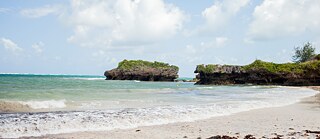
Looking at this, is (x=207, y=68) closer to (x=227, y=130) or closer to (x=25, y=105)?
(x=25, y=105)

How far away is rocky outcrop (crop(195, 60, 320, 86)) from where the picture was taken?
55.5 meters

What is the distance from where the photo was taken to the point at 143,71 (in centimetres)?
9144

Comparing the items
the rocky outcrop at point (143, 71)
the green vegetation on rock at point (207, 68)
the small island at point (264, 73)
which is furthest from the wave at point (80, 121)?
the rocky outcrop at point (143, 71)

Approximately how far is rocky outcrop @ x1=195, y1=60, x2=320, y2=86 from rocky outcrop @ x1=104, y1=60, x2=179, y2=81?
21.5m

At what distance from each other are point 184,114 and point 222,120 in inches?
73.5

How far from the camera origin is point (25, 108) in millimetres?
14969

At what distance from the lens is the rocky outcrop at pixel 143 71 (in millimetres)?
90375

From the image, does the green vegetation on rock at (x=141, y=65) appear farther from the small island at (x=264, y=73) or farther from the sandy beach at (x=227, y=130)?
the sandy beach at (x=227, y=130)

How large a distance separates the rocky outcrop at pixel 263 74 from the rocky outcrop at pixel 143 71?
848 inches

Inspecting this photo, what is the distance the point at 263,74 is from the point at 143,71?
39.1 m

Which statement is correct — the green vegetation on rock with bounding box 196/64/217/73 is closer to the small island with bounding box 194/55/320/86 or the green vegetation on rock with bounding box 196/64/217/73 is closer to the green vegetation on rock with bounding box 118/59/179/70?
the small island with bounding box 194/55/320/86

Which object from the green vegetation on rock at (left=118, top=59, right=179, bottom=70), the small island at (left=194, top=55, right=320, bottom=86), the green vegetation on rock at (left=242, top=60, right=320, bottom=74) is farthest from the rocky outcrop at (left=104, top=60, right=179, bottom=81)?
the green vegetation on rock at (left=242, top=60, right=320, bottom=74)

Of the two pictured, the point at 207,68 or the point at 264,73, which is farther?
the point at 207,68

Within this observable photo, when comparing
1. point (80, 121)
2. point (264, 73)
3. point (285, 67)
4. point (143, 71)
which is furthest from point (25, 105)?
point (143, 71)
